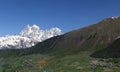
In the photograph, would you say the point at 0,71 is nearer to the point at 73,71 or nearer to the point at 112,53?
the point at 73,71

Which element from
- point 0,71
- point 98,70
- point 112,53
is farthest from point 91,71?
point 112,53

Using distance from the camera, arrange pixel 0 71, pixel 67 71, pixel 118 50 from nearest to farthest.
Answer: pixel 67 71, pixel 0 71, pixel 118 50

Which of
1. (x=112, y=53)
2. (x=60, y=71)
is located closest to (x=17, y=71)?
(x=60, y=71)

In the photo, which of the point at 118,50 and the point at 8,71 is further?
the point at 118,50

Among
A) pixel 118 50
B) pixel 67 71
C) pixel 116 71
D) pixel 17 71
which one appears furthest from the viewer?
pixel 118 50

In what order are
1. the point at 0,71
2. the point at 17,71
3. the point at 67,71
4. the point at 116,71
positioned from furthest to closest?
1. the point at 0,71
2. the point at 17,71
3. the point at 67,71
4. the point at 116,71

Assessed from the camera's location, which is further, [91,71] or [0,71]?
[0,71]

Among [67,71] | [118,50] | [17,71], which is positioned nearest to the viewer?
[67,71]

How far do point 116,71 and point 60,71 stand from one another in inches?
723

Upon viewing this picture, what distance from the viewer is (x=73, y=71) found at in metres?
102

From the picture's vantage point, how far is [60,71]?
102 metres

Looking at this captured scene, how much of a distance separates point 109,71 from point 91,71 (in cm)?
538

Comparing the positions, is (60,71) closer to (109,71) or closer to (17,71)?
(109,71)

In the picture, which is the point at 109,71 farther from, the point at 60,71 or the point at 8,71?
the point at 8,71
